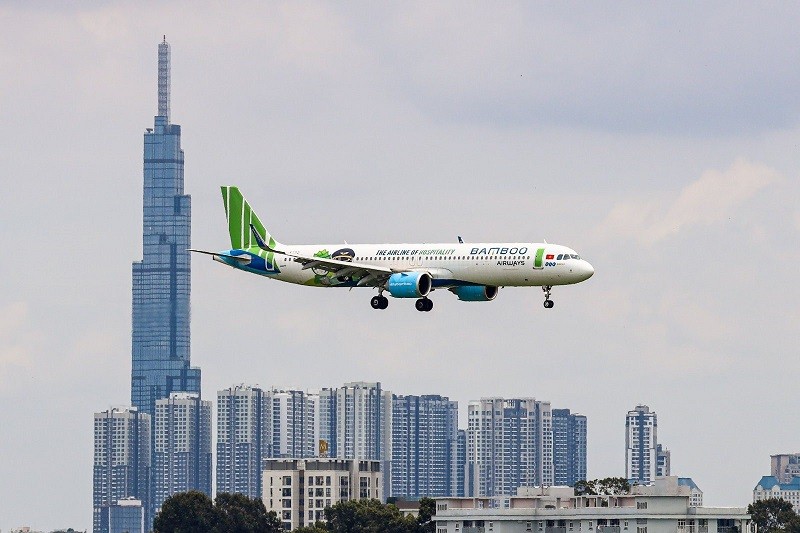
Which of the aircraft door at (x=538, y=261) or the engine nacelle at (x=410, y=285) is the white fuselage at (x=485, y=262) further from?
the engine nacelle at (x=410, y=285)

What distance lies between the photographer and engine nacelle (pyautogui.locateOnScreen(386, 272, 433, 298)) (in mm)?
129625

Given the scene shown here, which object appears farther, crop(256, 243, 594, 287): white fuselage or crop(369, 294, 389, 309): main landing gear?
crop(369, 294, 389, 309): main landing gear

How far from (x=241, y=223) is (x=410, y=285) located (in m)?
18.5

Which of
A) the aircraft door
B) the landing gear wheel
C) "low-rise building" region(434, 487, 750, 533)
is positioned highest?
the aircraft door

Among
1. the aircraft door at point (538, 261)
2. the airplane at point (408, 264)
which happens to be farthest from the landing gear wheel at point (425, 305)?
the aircraft door at point (538, 261)

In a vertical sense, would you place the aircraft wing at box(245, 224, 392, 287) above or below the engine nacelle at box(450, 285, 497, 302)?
above

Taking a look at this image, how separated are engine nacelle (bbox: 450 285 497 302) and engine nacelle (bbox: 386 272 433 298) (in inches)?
92.6

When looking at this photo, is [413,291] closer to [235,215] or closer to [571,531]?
[235,215]

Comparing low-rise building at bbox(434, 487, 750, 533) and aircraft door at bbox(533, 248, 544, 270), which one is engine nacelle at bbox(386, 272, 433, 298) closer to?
aircraft door at bbox(533, 248, 544, 270)

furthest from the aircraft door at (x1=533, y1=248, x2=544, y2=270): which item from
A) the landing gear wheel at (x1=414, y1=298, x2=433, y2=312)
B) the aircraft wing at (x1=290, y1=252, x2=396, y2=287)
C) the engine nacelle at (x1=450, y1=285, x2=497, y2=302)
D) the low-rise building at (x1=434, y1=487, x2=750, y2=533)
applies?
the low-rise building at (x1=434, y1=487, x2=750, y2=533)

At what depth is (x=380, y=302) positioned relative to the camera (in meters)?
136

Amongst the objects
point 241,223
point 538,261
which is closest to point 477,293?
point 538,261

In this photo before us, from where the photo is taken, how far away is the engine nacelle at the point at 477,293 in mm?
131750

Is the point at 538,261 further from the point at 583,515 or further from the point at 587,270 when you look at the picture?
the point at 583,515
